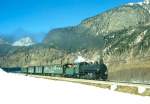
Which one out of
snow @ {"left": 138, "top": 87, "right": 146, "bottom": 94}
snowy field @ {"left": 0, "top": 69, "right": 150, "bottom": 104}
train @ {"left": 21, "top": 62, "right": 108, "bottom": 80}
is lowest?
snow @ {"left": 138, "top": 87, "right": 146, "bottom": 94}

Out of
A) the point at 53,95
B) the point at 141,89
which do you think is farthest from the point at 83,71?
the point at 53,95

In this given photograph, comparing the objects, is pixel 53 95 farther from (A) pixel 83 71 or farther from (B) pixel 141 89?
(A) pixel 83 71

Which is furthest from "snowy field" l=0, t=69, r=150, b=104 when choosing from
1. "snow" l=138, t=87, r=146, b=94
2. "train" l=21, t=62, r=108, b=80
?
"train" l=21, t=62, r=108, b=80

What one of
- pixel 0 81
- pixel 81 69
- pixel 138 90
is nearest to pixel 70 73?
pixel 81 69

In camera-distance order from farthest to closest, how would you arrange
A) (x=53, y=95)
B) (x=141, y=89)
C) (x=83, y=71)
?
(x=83, y=71), (x=141, y=89), (x=53, y=95)

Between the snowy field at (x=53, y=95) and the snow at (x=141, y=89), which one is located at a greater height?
the snowy field at (x=53, y=95)

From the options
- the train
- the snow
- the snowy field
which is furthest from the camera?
the train

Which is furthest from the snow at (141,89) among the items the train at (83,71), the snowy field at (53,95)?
the snowy field at (53,95)

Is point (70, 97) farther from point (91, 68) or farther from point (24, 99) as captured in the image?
point (91, 68)

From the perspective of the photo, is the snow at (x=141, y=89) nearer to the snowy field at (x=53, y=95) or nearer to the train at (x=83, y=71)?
the train at (x=83, y=71)

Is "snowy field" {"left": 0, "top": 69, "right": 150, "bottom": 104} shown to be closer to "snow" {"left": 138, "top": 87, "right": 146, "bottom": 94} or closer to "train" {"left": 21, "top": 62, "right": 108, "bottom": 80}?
→ "snow" {"left": 138, "top": 87, "right": 146, "bottom": 94}

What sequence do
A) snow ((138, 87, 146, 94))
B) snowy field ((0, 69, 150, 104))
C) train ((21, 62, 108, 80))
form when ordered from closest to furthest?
1. snowy field ((0, 69, 150, 104))
2. snow ((138, 87, 146, 94))
3. train ((21, 62, 108, 80))

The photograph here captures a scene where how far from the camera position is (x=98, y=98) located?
31.1 ft

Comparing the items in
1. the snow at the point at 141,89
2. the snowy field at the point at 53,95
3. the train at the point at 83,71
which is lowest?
the snow at the point at 141,89
